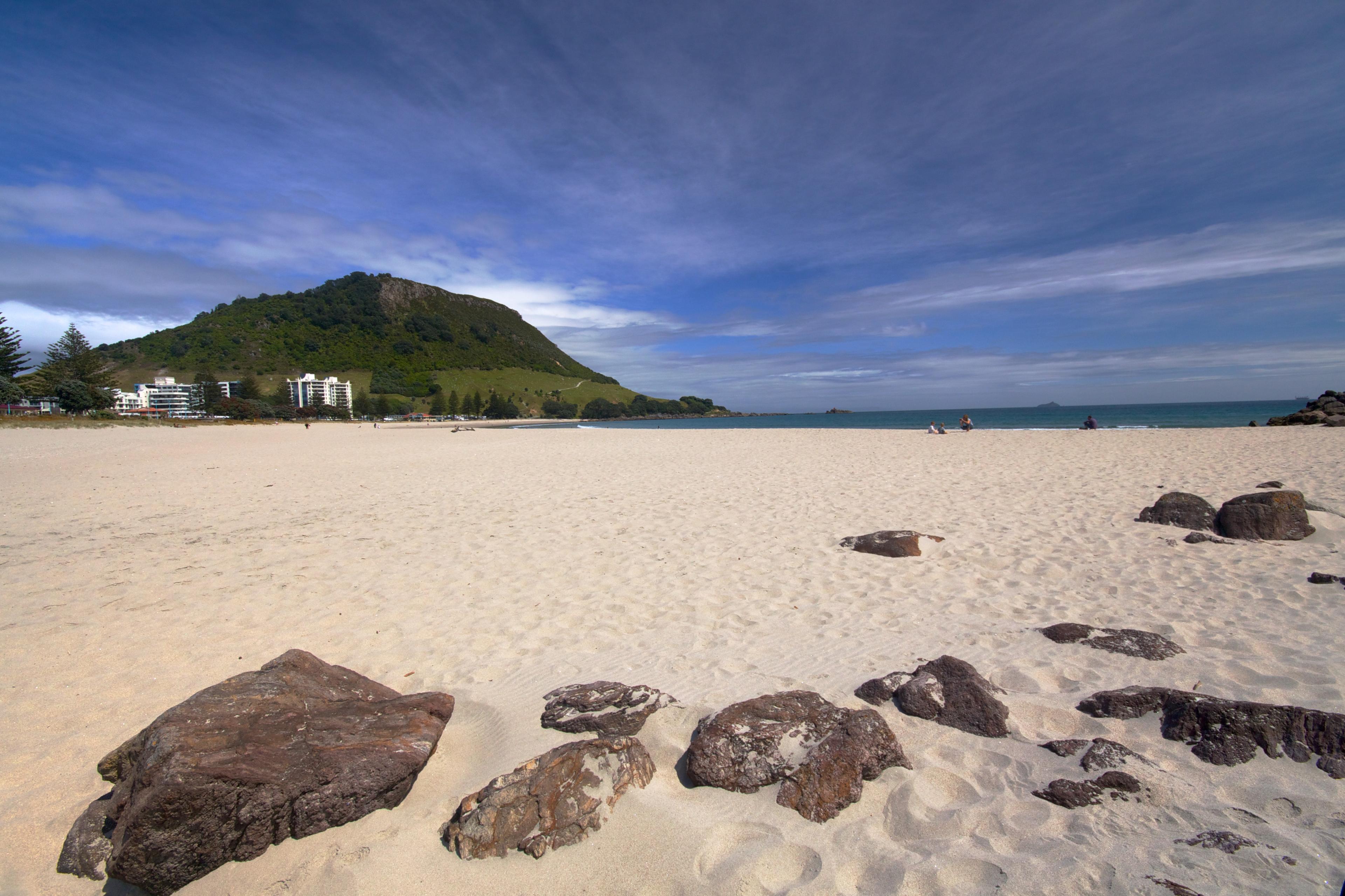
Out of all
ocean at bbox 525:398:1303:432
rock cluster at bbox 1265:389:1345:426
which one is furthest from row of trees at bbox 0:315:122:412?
rock cluster at bbox 1265:389:1345:426

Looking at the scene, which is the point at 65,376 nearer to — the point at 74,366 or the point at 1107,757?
the point at 74,366

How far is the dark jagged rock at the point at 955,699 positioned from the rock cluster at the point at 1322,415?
37182 millimetres

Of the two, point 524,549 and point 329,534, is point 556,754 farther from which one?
point 329,534

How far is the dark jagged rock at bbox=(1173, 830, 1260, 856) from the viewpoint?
2143 mm

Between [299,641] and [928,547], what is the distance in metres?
6.36

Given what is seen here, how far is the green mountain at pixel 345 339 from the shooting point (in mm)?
131500

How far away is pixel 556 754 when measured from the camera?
2738 mm

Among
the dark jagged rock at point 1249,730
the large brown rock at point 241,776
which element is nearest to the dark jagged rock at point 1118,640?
the dark jagged rock at point 1249,730

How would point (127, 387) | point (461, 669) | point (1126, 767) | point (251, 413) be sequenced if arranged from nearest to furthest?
point (1126, 767), point (461, 669), point (251, 413), point (127, 387)

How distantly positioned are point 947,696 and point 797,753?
3.68 feet

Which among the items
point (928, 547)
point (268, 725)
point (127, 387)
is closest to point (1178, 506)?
point (928, 547)

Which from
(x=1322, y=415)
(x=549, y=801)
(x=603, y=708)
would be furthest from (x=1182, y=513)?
(x=1322, y=415)

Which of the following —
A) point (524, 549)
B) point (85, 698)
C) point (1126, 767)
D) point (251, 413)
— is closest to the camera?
point (1126, 767)

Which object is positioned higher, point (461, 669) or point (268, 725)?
point (268, 725)
